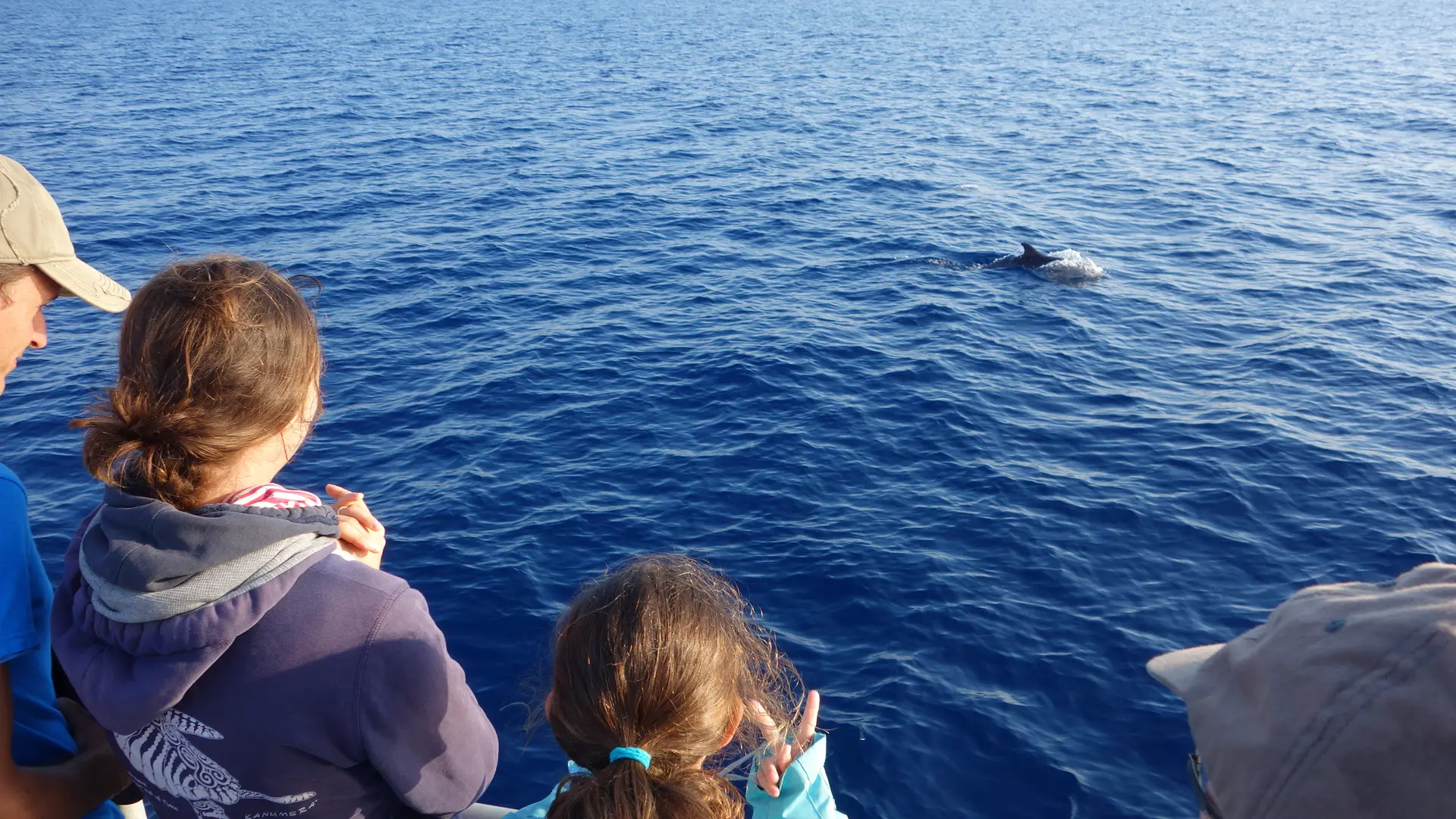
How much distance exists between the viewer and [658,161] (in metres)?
24.6

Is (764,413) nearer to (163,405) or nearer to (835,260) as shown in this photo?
(835,260)

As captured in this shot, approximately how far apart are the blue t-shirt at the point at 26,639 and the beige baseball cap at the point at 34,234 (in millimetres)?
624

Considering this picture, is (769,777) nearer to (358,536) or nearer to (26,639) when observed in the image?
(358,536)

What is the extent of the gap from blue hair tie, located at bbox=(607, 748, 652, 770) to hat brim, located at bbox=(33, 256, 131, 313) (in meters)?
1.71

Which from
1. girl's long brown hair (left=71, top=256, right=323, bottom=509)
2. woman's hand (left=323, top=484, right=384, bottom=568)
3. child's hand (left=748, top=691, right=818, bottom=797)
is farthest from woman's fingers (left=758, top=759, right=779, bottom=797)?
girl's long brown hair (left=71, top=256, right=323, bottom=509)

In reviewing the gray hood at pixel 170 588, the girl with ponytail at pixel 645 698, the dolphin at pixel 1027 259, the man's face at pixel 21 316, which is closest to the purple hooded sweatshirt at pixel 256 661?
the gray hood at pixel 170 588

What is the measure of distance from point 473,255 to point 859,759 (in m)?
12.9

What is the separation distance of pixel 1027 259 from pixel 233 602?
623 inches

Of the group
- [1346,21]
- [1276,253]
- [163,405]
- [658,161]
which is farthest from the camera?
[1346,21]

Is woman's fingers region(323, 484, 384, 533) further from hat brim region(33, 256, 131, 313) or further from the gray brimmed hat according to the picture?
the gray brimmed hat

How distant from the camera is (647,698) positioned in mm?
2186

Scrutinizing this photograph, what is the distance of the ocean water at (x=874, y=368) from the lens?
7512 mm

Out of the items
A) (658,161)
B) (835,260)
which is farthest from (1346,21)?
(835,260)

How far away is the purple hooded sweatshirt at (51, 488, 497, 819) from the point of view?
2066 mm
